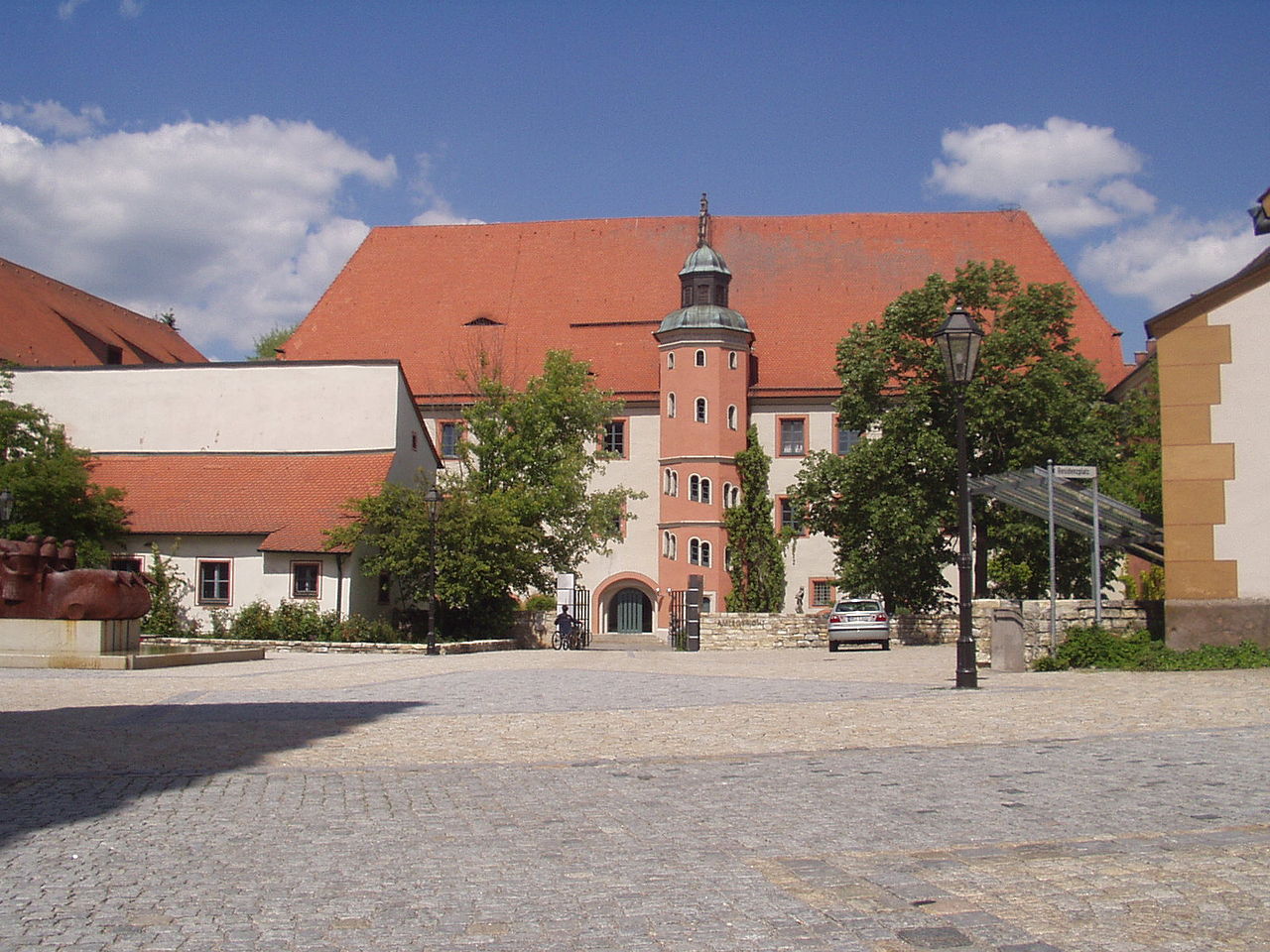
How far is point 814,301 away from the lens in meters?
53.6

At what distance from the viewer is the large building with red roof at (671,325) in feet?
167

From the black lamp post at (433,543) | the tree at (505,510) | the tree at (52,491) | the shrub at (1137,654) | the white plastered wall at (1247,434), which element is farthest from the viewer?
the tree at (505,510)

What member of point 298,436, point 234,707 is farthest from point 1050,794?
point 298,436

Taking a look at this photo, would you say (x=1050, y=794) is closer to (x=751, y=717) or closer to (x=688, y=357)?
(x=751, y=717)

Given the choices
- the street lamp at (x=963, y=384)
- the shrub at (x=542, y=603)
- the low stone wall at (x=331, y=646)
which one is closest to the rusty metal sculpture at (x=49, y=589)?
the low stone wall at (x=331, y=646)

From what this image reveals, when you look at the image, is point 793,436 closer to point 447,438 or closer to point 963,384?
point 447,438

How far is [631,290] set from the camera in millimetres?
54750

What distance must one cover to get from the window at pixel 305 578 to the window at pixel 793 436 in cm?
2328

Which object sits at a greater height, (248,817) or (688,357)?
(688,357)

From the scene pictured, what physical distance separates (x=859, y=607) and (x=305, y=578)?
14.3 metres

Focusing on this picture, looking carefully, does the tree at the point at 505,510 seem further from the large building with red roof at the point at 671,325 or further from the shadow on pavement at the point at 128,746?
the shadow on pavement at the point at 128,746

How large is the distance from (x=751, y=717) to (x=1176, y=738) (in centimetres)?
380

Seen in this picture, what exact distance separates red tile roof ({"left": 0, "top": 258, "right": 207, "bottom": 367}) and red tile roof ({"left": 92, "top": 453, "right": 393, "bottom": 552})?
7966mm

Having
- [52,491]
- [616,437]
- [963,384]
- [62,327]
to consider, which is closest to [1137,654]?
[963,384]
